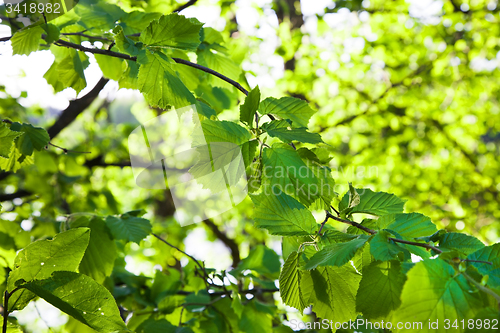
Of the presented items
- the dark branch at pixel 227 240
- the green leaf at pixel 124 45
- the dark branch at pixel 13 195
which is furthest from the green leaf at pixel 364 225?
the dark branch at pixel 227 240

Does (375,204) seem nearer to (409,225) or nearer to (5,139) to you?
(409,225)

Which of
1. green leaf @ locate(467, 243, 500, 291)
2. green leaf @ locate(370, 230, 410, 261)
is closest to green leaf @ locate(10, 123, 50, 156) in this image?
green leaf @ locate(370, 230, 410, 261)

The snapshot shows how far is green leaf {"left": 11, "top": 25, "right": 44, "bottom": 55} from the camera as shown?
29.5 inches

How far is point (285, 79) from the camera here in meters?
3.88

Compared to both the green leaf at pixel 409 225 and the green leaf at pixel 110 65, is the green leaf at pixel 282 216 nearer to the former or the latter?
the green leaf at pixel 409 225

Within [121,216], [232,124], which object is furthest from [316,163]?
[121,216]

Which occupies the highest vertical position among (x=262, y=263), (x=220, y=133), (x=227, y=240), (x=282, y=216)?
(x=220, y=133)

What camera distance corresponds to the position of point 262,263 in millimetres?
1465

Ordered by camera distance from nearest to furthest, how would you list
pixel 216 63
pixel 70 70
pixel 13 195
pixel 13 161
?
1. pixel 13 161
2. pixel 70 70
3. pixel 216 63
4. pixel 13 195

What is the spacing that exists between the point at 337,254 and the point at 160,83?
0.49 meters

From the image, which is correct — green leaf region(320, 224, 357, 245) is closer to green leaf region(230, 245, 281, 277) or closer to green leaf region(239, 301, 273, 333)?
green leaf region(239, 301, 273, 333)

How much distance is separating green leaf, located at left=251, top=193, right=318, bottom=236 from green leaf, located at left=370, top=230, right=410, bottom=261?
127 mm

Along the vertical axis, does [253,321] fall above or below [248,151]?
below

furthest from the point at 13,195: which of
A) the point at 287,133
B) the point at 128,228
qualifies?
the point at 287,133
